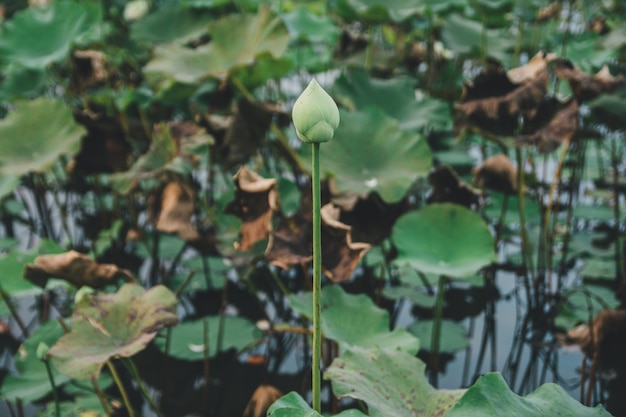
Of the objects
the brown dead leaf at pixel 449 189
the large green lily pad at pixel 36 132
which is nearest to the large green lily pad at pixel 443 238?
the brown dead leaf at pixel 449 189

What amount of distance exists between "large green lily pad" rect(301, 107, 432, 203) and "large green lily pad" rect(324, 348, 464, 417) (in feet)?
1.72

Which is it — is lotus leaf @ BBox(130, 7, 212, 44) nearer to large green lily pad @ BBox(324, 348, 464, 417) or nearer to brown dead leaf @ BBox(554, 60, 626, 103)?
brown dead leaf @ BBox(554, 60, 626, 103)

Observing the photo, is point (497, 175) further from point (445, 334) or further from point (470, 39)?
point (470, 39)

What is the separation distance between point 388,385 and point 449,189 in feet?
2.20

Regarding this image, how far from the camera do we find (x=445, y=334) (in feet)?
4.88

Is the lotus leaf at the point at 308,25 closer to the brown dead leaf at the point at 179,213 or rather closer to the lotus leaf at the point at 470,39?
the lotus leaf at the point at 470,39

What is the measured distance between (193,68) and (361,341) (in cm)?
102

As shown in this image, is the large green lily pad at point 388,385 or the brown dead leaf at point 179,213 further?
the brown dead leaf at point 179,213

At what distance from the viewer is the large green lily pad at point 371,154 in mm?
1332

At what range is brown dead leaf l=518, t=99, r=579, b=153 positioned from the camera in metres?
1.34

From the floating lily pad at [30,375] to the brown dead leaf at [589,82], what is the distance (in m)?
1.21

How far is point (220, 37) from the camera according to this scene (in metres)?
1.80

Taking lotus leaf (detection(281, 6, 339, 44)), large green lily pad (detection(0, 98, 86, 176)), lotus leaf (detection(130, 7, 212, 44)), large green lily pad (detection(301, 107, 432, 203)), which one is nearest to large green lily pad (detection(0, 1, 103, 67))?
lotus leaf (detection(130, 7, 212, 44))

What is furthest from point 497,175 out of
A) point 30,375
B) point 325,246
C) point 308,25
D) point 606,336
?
point 30,375
